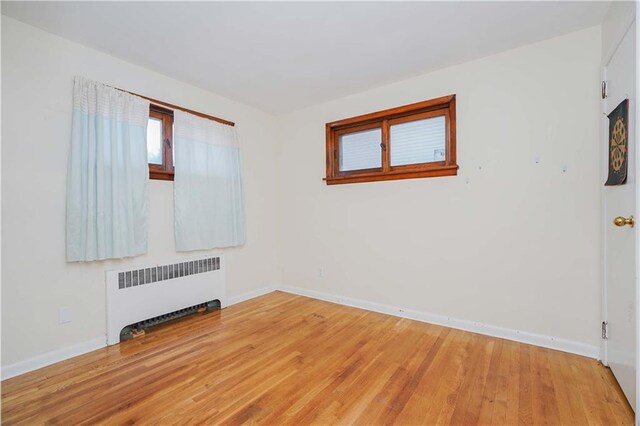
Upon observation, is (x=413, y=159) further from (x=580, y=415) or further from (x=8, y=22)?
(x=8, y=22)

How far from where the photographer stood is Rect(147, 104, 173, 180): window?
2795 mm

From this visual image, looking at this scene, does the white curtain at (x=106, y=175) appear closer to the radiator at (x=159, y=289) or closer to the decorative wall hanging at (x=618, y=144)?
the radiator at (x=159, y=289)

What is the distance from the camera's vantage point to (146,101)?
265 centimetres

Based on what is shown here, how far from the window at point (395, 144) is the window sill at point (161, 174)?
5.77 feet

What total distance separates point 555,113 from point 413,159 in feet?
3.88

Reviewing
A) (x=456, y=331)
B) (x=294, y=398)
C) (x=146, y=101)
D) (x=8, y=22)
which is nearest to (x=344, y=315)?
(x=456, y=331)

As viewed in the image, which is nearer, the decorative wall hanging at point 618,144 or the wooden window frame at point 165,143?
the decorative wall hanging at point 618,144

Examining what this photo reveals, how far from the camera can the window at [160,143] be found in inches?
110

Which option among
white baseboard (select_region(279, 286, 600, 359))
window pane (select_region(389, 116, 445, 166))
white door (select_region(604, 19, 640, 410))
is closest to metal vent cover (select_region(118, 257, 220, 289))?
white baseboard (select_region(279, 286, 600, 359))

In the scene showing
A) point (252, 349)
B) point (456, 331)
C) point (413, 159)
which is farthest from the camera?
point (413, 159)

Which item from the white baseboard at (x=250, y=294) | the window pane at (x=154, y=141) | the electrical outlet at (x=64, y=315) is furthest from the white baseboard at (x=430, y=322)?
the window pane at (x=154, y=141)

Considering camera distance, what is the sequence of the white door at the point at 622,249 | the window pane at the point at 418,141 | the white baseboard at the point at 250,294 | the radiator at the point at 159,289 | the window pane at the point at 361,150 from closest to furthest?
the white door at the point at 622,249
the radiator at the point at 159,289
the window pane at the point at 418,141
the window pane at the point at 361,150
the white baseboard at the point at 250,294

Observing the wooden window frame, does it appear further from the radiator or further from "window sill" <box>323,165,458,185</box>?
"window sill" <box>323,165,458,185</box>

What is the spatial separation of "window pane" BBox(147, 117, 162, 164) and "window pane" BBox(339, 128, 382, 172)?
79.9 inches
